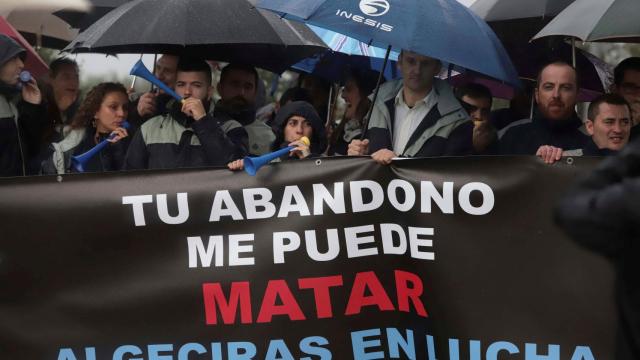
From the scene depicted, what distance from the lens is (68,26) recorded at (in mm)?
10391

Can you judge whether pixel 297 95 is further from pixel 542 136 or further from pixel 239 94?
pixel 542 136

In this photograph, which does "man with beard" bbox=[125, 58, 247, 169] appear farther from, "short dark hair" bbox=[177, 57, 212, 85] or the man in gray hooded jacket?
the man in gray hooded jacket

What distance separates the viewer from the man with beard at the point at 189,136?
6988 mm

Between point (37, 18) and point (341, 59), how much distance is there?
243cm

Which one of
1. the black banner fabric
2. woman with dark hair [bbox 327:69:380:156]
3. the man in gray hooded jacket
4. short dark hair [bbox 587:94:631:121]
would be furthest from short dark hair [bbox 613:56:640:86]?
the black banner fabric

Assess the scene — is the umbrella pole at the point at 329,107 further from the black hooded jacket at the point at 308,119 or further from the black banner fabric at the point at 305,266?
the black banner fabric at the point at 305,266

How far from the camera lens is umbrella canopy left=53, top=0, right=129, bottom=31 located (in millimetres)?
9688

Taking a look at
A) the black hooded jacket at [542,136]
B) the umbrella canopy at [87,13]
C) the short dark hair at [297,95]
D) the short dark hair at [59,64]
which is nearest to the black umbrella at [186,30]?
the short dark hair at [297,95]

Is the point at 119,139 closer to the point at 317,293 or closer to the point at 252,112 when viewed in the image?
the point at 252,112

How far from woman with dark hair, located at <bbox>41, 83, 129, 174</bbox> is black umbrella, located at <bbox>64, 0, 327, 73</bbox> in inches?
→ 11.5

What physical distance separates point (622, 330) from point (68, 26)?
23.8ft

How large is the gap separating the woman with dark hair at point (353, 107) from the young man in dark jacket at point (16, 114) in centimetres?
175

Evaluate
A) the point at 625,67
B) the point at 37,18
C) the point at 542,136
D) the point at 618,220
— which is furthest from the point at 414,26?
the point at 37,18

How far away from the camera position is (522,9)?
895 centimetres
